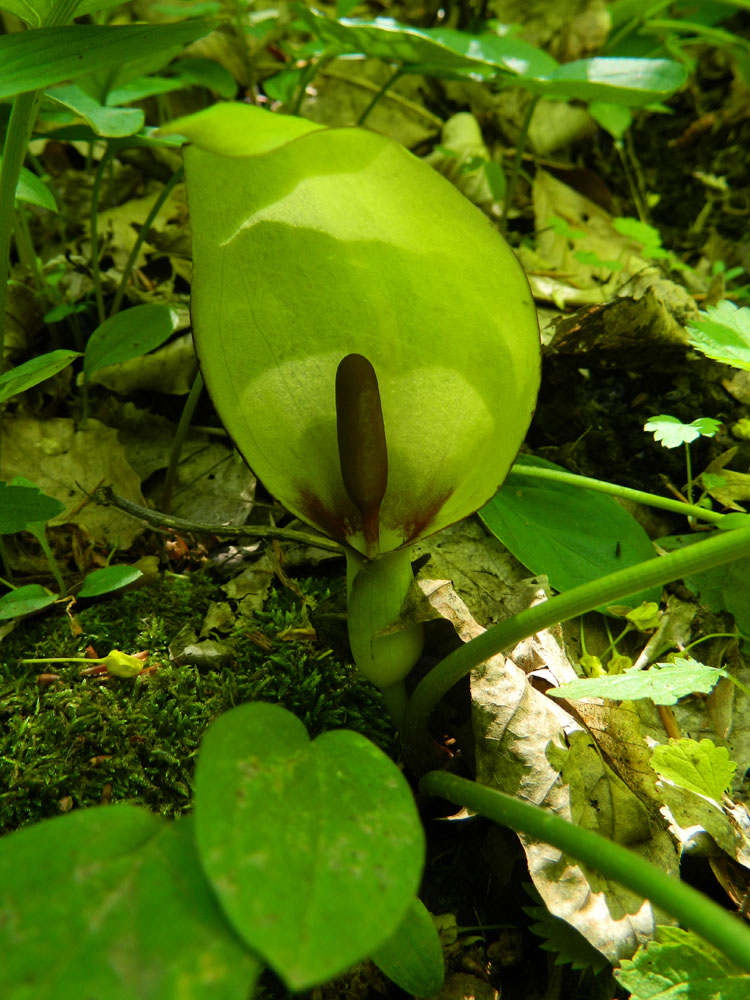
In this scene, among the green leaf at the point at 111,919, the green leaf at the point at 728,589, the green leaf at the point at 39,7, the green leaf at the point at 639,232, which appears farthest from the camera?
the green leaf at the point at 639,232

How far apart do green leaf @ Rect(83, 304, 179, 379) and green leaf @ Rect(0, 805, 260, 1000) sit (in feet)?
2.65

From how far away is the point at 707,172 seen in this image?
234cm

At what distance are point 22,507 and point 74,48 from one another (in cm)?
53

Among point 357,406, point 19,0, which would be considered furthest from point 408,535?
point 19,0

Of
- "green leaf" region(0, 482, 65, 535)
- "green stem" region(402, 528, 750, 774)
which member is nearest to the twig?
"green leaf" region(0, 482, 65, 535)

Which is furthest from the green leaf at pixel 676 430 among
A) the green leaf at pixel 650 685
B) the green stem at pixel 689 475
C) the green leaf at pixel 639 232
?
the green leaf at pixel 639 232

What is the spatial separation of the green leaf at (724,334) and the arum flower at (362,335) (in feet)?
1.31

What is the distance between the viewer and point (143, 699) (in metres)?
1.04

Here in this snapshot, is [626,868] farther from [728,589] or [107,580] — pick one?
[107,580]

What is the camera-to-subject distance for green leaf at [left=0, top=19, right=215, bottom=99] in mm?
757

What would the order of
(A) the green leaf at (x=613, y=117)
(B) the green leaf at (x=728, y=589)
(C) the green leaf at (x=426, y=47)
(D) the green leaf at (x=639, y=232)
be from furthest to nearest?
1. (A) the green leaf at (x=613, y=117)
2. (D) the green leaf at (x=639, y=232)
3. (C) the green leaf at (x=426, y=47)
4. (B) the green leaf at (x=728, y=589)

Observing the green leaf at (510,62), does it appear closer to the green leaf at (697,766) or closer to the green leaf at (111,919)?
the green leaf at (697,766)

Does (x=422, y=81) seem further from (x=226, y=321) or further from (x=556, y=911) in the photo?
(x=556, y=911)

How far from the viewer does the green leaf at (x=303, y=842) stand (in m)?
0.49
